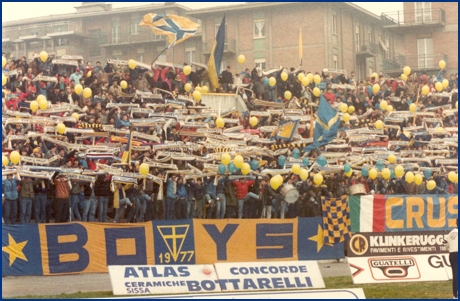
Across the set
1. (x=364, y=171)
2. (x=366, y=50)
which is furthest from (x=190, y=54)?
(x=364, y=171)

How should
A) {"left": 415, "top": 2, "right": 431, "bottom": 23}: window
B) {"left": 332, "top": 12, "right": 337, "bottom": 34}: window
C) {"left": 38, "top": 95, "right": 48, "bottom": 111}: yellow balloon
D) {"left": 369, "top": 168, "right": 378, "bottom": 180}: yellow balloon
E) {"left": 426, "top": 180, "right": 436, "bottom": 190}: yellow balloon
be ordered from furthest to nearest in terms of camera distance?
{"left": 415, "top": 2, "right": 431, "bottom": 23}: window < {"left": 332, "top": 12, "right": 337, "bottom": 34}: window < {"left": 426, "top": 180, "right": 436, "bottom": 190}: yellow balloon < {"left": 369, "top": 168, "right": 378, "bottom": 180}: yellow balloon < {"left": 38, "top": 95, "right": 48, "bottom": 111}: yellow balloon

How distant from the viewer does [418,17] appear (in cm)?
5075

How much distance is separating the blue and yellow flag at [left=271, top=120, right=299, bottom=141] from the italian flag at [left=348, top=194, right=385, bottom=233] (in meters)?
4.07

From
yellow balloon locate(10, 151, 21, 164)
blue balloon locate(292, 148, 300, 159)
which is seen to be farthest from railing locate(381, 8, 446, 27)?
yellow balloon locate(10, 151, 21, 164)

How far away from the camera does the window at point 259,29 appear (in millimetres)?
45469

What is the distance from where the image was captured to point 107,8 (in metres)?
62.6

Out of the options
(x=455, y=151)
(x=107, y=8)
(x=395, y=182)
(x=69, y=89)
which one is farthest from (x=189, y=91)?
(x=107, y=8)

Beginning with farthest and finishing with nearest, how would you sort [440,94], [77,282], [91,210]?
[440,94]
[91,210]
[77,282]

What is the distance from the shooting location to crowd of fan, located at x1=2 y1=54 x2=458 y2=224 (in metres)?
21.5

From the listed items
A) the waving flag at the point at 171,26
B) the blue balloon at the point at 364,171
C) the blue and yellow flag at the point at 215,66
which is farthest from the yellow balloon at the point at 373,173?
the waving flag at the point at 171,26

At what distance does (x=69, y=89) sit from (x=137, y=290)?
10.1 metres

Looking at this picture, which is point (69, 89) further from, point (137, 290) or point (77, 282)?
point (137, 290)

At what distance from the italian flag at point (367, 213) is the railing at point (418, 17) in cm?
2840

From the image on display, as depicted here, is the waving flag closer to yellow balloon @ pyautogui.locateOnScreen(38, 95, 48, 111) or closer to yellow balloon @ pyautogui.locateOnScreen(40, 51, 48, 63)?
yellow balloon @ pyautogui.locateOnScreen(40, 51, 48, 63)
